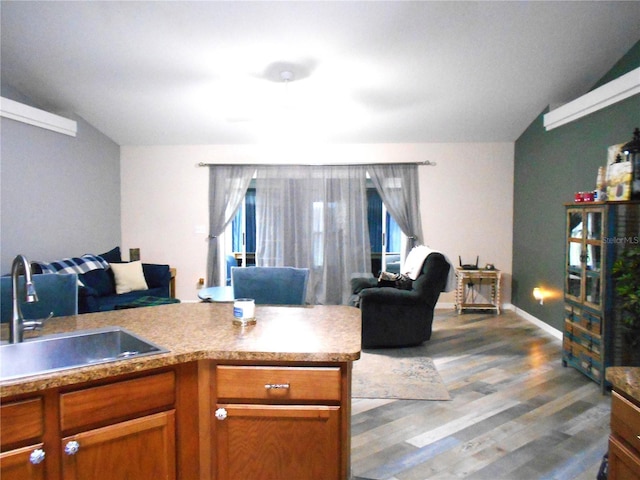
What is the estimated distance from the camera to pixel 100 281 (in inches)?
182

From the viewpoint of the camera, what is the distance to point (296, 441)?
135cm

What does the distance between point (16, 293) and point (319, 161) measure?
4.65 metres

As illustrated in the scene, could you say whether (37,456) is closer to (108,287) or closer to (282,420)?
(282,420)

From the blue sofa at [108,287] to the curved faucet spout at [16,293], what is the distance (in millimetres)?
2683

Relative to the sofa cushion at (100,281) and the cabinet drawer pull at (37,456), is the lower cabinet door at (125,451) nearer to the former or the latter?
the cabinet drawer pull at (37,456)

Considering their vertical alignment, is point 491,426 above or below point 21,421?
below

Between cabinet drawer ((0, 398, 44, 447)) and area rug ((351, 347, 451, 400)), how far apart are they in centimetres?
212

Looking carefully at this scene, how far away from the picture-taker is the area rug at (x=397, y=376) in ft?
9.52

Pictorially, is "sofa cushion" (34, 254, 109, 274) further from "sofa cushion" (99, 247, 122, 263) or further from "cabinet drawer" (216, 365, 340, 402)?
"cabinet drawer" (216, 365, 340, 402)

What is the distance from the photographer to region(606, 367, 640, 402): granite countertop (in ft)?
3.48

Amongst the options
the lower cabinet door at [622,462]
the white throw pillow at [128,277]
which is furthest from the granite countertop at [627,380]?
the white throw pillow at [128,277]

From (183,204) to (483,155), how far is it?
428 centimetres

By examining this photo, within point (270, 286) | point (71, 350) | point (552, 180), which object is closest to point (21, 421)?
point (71, 350)

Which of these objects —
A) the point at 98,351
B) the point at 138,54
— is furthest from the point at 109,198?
the point at 98,351
